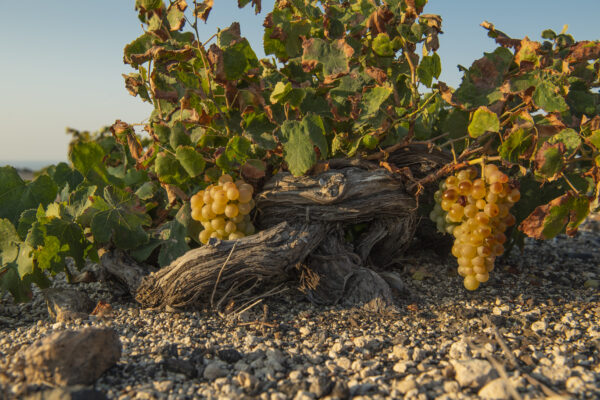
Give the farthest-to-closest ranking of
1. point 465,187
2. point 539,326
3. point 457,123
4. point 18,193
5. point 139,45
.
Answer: point 18,193 → point 139,45 → point 457,123 → point 465,187 → point 539,326

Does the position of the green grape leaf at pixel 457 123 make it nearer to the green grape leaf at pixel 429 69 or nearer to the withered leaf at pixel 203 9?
the green grape leaf at pixel 429 69

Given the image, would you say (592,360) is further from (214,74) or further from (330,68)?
(214,74)

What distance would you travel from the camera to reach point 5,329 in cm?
222

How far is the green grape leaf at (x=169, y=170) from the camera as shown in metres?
2.33

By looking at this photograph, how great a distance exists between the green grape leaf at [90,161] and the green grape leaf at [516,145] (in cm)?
203

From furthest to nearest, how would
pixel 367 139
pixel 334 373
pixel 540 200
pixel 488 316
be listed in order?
1. pixel 540 200
2. pixel 367 139
3. pixel 488 316
4. pixel 334 373

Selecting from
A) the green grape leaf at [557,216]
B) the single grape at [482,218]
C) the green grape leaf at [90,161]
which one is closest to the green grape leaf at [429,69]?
the single grape at [482,218]

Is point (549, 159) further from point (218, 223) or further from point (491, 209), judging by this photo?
point (218, 223)

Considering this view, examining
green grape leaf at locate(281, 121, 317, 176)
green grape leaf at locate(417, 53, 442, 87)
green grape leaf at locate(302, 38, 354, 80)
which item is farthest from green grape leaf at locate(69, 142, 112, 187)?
green grape leaf at locate(417, 53, 442, 87)

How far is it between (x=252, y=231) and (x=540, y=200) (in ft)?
5.03

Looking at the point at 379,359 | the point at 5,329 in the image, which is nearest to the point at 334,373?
the point at 379,359

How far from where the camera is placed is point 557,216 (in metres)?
2.17

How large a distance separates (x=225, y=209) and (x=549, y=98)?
152cm

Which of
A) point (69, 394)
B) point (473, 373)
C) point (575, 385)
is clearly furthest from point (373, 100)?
point (69, 394)
